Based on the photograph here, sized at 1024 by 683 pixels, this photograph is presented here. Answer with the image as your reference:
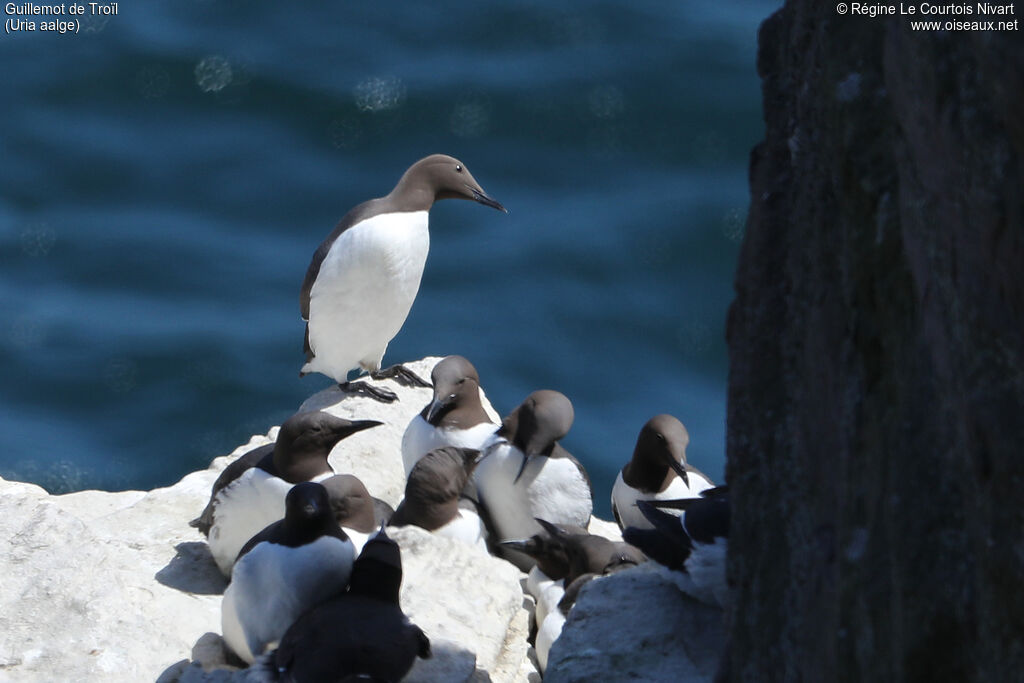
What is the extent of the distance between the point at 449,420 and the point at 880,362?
3.88 metres

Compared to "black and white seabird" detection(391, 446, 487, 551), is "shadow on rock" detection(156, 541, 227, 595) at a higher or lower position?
lower

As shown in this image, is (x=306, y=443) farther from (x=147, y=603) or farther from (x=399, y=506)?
(x=147, y=603)

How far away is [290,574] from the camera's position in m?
3.88

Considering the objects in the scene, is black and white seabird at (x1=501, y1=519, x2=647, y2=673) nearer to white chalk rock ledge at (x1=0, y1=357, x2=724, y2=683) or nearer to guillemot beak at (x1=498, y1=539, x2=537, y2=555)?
guillemot beak at (x1=498, y1=539, x2=537, y2=555)

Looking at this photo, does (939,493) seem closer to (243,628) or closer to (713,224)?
(243,628)

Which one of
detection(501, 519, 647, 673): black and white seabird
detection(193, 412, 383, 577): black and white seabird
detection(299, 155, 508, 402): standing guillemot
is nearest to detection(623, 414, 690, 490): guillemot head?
detection(501, 519, 647, 673): black and white seabird

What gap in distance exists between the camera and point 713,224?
12.0m

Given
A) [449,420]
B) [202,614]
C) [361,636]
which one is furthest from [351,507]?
[449,420]

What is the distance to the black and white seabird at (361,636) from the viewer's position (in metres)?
3.43

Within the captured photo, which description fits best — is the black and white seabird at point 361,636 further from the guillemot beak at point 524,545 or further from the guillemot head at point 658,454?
the guillemot head at point 658,454

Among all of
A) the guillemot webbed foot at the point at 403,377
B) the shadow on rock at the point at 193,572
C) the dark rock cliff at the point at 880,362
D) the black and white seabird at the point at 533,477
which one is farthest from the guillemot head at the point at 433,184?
the dark rock cliff at the point at 880,362

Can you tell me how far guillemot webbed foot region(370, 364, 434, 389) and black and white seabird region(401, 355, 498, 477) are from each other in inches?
59.4

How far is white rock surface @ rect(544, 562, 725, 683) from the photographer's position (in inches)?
132

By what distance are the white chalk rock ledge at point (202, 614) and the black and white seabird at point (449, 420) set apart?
925 millimetres
